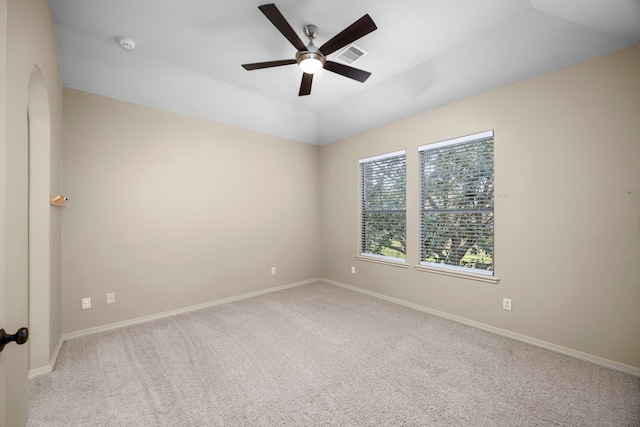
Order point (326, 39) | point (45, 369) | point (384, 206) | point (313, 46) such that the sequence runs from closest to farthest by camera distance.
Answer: point (45, 369) → point (313, 46) → point (326, 39) → point (384, 206)

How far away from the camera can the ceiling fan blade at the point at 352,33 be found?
1.86 metres

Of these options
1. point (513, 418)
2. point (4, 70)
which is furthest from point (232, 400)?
point (4, 70)

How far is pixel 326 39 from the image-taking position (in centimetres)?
252

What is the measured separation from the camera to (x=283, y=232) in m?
4.55

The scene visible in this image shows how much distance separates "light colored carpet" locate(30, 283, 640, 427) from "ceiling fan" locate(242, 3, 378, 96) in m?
2.59

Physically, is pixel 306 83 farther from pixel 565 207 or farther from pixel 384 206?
pixel 565 207

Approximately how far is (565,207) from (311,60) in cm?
265

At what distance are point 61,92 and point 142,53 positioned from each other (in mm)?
898

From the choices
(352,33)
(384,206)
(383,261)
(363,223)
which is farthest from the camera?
(363,223)

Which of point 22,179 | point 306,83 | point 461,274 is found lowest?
point 461,274

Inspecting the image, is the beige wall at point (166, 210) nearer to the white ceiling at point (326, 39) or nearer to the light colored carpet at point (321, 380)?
the white ceiling at point (326, 39)

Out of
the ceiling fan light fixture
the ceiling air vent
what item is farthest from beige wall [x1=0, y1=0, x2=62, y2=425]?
the ceiling air vent

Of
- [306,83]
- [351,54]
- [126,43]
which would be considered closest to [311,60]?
[306,83]

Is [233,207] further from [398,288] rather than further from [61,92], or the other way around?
[398,288]
